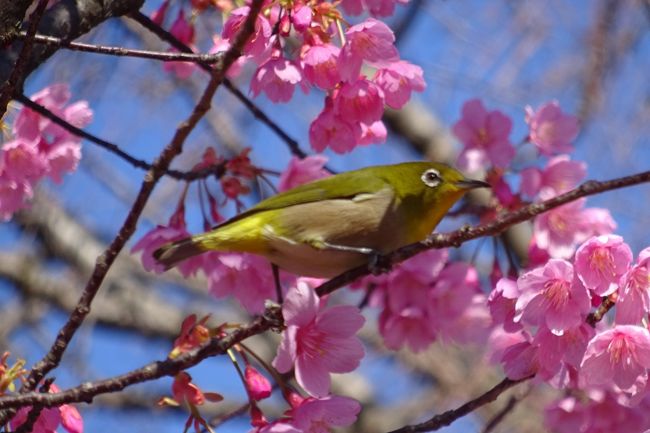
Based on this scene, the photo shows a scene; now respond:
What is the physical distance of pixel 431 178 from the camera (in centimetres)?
340

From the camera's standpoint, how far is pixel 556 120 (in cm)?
340

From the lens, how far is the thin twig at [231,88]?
2.57 metres

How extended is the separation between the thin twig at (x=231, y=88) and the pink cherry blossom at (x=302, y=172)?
53 millimetres

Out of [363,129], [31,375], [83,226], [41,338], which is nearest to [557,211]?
[363,129]

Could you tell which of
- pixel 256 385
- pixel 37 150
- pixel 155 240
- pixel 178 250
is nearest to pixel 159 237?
pixel 155 240

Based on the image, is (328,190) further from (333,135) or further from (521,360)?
(521,360)

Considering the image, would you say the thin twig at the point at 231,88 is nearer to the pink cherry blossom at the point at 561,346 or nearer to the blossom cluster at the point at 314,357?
the blossom cluster at the point at 314,357

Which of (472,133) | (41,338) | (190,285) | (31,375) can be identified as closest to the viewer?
(31,375)

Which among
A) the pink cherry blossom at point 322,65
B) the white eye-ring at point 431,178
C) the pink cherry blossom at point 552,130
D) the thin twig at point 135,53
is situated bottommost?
the thin twig at point 135,53

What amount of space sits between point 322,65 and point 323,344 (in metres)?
0.75

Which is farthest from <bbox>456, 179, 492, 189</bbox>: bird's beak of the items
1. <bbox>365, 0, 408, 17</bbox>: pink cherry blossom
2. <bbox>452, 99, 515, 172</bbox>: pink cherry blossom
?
<bbox>365, 0, 408, 17</bbox>: pink cherry blossom

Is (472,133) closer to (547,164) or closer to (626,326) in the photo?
(547,164)

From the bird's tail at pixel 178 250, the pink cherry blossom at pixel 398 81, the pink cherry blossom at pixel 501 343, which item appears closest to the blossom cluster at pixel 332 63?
the pink cherry blossom at pixel 398 81

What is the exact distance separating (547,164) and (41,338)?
168 inches
